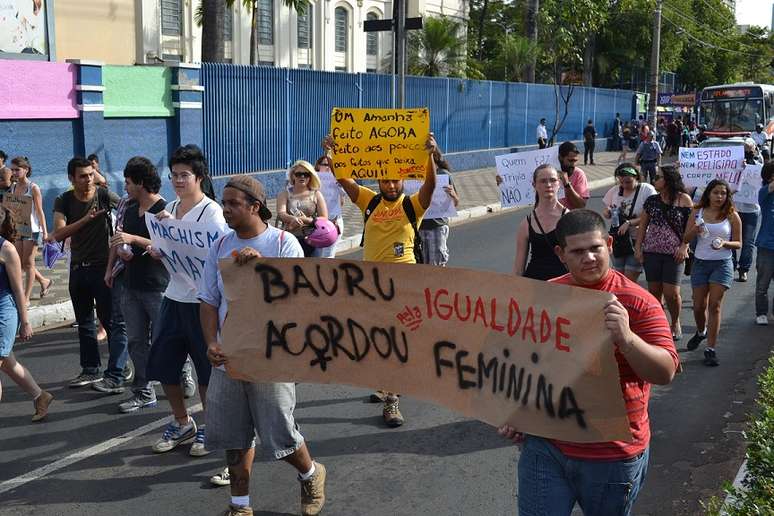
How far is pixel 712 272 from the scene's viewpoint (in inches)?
309

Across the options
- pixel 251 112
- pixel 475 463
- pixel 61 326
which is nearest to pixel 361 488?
pixel 475 463

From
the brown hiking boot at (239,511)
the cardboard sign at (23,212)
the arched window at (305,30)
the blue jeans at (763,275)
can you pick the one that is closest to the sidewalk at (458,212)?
the cardboard sign at (23,212)

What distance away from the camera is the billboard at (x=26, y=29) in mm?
14890

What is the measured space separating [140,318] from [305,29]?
2821 cm

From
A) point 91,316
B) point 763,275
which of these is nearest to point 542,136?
point 763,275

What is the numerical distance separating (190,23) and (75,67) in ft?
46.4

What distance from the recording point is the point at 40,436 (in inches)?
234

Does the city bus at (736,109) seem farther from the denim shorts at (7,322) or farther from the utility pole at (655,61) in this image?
the denim shorts at (7,322)

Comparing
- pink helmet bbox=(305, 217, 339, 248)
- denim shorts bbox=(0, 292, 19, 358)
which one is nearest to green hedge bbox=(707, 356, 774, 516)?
pink helmet bbox=(305, 217, 339, 248)

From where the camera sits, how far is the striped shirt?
10.3ft

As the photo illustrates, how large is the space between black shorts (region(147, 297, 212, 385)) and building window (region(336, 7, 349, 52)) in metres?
30.3

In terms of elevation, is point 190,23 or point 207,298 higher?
point 190,23

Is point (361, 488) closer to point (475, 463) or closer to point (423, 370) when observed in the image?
point (475, 463)

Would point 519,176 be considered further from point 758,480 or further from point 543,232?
point 758,480
